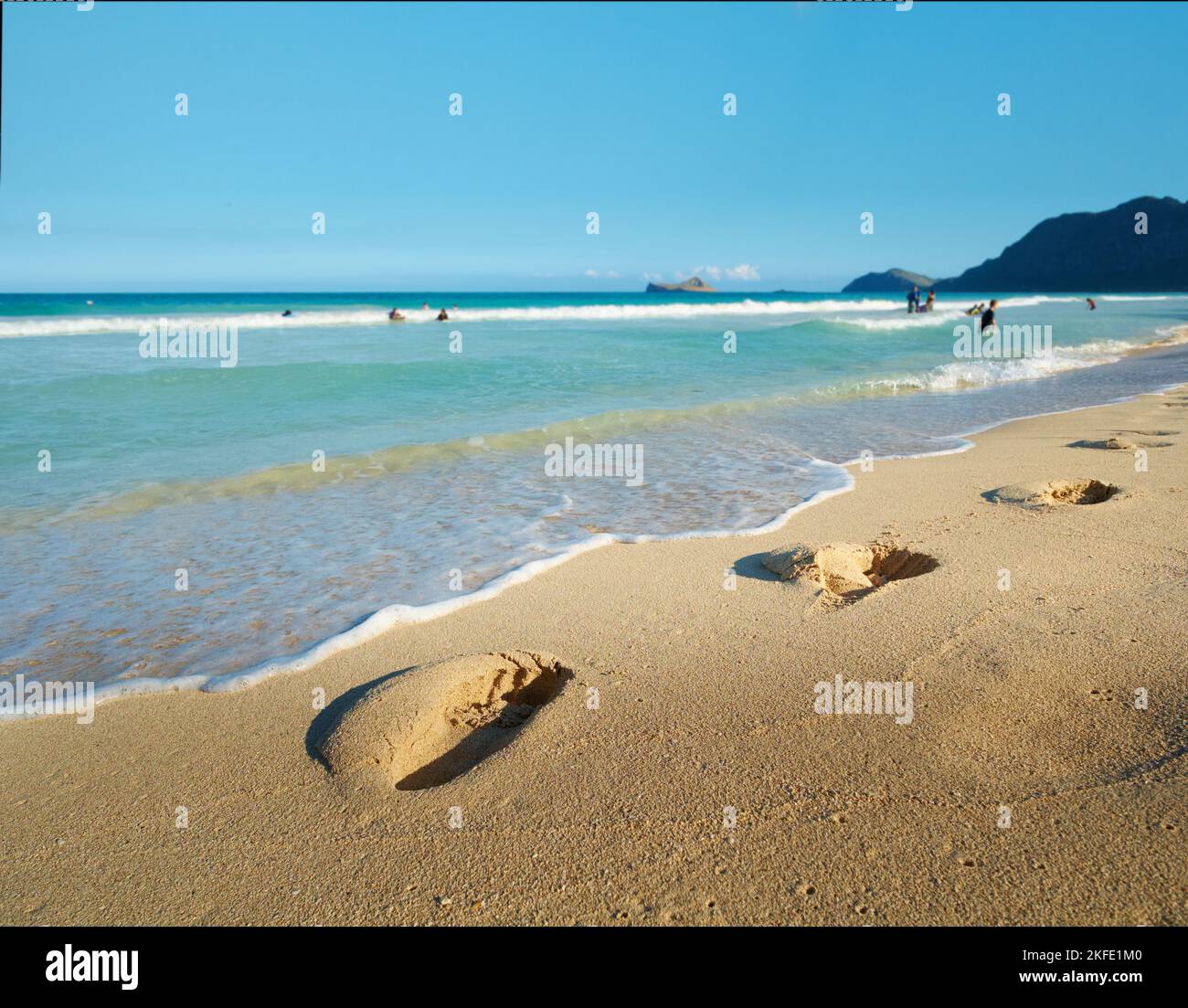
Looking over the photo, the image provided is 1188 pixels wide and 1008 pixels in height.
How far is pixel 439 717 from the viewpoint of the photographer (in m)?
3.10

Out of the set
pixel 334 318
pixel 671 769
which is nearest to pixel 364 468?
pixel 671 769

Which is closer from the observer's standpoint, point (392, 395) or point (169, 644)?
point (169, 644)

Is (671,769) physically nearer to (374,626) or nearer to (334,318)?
(374,626)

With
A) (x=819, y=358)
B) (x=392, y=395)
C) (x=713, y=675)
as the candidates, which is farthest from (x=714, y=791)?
(x=819, y=358)

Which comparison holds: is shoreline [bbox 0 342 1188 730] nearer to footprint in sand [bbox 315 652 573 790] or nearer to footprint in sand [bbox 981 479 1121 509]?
footprint in sand [bbox 315 652 573 790]

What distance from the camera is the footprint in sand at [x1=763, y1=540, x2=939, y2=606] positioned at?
4.29 meters

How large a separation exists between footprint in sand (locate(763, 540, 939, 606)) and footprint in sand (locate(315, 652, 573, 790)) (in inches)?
64.8

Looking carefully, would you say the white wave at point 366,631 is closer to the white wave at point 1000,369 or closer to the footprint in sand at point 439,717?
the footprint in sand at point 439,717

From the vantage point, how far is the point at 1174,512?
5203 millimetres

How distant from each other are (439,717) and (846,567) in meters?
2.63

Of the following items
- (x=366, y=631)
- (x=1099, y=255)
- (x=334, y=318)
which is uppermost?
(x=1099, y=255)

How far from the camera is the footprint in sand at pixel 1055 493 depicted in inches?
225
